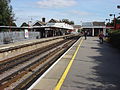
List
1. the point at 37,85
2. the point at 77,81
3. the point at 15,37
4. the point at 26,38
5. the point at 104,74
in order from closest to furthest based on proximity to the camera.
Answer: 1. the point at 37,85
2. the point at 77,81
3. the point at 104,74
4. the point at 15,37
5. the point at 26,38

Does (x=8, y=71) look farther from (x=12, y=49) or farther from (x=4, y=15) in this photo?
(x=4, y=15)

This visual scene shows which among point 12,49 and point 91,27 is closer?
point 12,49

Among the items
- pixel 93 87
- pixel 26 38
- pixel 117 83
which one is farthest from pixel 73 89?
pixel 26 38

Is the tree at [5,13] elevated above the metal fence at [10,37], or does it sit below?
above

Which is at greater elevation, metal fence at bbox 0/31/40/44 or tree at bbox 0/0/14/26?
tree at bbox 0/0/14/26

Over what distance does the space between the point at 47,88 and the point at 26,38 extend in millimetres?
42104

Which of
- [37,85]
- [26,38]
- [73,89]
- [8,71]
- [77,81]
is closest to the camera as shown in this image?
[73,89]

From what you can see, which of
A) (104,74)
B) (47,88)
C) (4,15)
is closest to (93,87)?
(47,88)

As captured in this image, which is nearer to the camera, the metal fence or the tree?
the metal fence

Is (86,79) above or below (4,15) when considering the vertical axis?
below

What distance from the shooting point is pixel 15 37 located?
141ft

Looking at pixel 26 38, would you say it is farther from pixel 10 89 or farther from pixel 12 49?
pixel 10 89

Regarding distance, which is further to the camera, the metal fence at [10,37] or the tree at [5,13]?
the tree at [5,13]

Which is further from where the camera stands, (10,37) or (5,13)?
(5,13)
